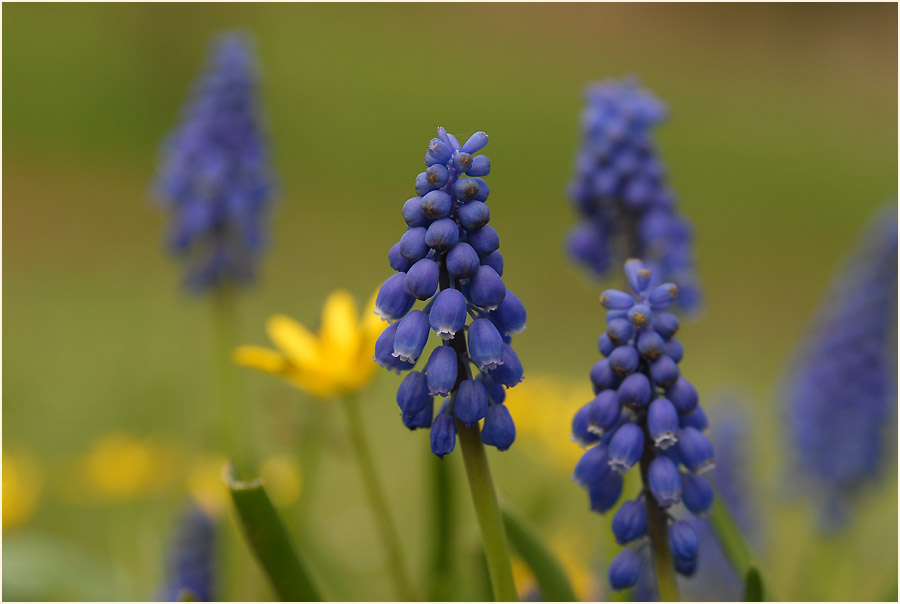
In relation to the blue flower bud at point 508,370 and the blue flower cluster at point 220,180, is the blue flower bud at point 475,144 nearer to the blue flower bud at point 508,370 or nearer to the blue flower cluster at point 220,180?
the blue flower bud at point 508,370

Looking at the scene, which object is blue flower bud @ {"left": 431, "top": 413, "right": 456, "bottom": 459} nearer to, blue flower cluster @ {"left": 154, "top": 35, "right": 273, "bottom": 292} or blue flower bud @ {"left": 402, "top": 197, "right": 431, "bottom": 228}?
Answer: blue flower bud @ {"left": 402, "top": 197, "right": 431, "bottom": 228}

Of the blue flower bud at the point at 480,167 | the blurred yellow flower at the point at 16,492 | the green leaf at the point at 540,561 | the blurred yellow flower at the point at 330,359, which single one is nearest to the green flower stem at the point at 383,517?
the blurred yellow flower at the point at 330,359

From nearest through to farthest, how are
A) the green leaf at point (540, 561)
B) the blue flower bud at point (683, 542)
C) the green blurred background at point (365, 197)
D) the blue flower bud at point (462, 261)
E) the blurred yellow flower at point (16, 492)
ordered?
the blue flower bud at point (462, 261) → the blue flower bud at point (683, 542) → the green leaf at point (540, 561) → the blurred yellow flower at point (16, 492) → the green blurred background at point (365, 197)

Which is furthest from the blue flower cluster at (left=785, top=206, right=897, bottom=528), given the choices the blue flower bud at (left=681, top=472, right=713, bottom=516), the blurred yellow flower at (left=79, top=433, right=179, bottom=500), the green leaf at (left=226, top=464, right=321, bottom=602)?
the blurred yellow flower at (left=79, top=433, right=179, bottom=500)

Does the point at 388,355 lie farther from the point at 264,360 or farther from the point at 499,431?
the point at 264,360

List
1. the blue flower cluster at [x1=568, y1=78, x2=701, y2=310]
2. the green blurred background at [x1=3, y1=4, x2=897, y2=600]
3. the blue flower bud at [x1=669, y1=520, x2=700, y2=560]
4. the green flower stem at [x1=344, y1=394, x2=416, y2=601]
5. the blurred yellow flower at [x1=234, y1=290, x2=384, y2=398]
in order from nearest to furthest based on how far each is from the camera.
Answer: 1. the blue flower bud at [x1=669, y1=520, x2=700, y2=560]
2. the green flower stem at [x1=344, y1=394, x2=416, y2=601]
3. the blurred yellow flower at [x1=234, y1=290, x2=384, y2=398]
4. the blue flower cluster at [x1=568, y1=78, x2=701, y2=310]
5. the green blurred background at [x1=3, y1=4, x2=897, y2=600]
